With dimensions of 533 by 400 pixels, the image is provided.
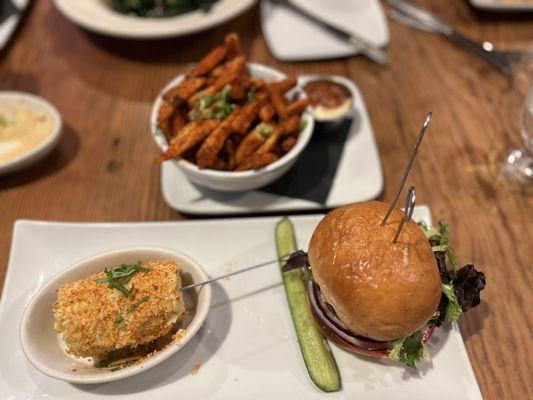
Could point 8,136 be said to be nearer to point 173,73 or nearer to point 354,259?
point 173,73

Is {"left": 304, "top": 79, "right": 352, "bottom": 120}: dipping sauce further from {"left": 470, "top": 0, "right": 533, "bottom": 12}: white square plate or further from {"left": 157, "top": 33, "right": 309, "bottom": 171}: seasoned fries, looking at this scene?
{"left": 470, "top": 0, "right": 533, "bottom": 12}: white square plate

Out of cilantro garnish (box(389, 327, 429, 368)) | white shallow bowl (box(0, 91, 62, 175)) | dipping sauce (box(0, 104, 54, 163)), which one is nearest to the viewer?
cilantro garnish (box(389, 327, 429, 368))

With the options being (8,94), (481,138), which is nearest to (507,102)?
(481,138)

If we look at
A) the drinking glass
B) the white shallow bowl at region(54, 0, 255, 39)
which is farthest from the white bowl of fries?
the drinking glass

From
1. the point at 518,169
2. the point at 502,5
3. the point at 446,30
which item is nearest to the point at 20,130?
the point at 518,169

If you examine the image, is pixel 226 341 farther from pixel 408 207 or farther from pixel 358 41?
pixel 358 41

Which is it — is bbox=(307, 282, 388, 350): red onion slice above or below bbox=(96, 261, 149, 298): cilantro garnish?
below
